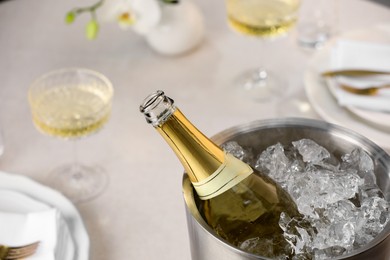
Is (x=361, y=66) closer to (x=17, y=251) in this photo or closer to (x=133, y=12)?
(x=133, y=12)

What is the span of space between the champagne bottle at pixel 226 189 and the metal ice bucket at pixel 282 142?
27 millimetres

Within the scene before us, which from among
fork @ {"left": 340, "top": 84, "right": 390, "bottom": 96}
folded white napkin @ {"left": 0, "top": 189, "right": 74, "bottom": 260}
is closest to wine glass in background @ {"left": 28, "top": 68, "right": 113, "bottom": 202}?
folded white napkin @ {"left": 0, "top": 189, "right": 74, "bottom": 260}

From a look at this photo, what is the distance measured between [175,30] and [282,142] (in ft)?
2.17

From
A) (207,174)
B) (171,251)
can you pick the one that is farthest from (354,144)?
(171,251)

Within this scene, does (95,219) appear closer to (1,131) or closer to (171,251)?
(171,251)

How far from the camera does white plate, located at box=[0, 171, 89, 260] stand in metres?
1.07

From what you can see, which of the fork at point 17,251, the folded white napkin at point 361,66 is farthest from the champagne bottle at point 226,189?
the folded white napkin at point 361,66

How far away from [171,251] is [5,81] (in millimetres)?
615

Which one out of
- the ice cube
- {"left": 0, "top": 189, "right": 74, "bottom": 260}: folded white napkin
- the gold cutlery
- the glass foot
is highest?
the gold cutlery

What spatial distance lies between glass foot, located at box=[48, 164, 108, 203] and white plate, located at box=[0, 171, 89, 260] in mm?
56

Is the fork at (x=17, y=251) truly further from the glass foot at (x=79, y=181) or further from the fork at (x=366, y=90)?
the fork at (x=366, y=90)

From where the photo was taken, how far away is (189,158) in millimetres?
858

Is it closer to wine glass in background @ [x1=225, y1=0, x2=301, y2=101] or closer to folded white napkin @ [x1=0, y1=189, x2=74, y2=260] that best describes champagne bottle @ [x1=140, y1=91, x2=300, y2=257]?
folded white napkin @ [x1=0, y1=189, x2=74, y2=260]

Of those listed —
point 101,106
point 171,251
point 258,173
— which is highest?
point 101,106
